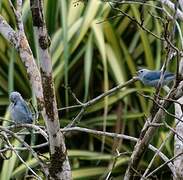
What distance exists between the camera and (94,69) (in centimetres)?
431

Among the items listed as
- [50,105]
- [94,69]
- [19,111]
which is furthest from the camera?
[94,69]

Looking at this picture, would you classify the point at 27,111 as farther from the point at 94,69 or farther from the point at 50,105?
the point at 50,105

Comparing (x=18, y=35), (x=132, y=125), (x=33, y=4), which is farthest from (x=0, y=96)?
(x=33, y=4)

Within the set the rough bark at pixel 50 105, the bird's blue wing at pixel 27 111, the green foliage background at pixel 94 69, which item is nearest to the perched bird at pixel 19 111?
the bird's blue wing at pixel 27 111

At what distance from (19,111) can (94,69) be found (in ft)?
3.78

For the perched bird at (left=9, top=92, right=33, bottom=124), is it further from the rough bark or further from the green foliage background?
the rough bark

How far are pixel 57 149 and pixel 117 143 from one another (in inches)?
63.8

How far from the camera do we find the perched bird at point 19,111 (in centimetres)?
320

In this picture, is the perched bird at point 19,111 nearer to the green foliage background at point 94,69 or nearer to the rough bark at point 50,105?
the green foliage background at point 94,69

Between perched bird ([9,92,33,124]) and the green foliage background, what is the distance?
475 mm

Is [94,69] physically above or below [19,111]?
below

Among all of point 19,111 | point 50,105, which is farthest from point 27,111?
point 50,105

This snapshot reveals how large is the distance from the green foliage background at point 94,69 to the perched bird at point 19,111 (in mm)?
475

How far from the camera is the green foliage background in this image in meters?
3.97
